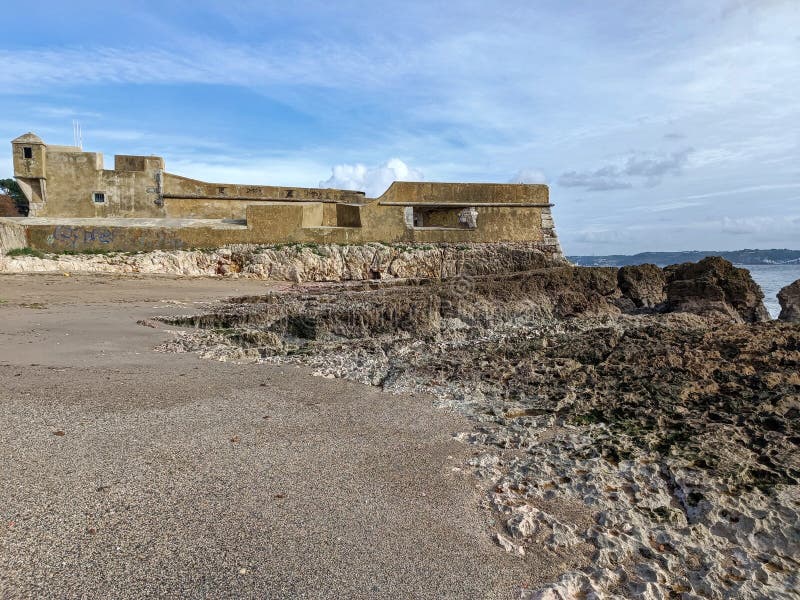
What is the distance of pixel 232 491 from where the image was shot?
3.25m

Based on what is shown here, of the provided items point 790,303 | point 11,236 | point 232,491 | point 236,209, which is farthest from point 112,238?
point 790,303

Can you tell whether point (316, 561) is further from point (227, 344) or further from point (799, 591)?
point (227, 344)

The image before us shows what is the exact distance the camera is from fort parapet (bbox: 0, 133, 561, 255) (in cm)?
2020

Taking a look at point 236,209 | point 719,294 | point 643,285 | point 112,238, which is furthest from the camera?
point 236,209

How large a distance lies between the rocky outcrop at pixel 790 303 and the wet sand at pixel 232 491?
9553 millimetres

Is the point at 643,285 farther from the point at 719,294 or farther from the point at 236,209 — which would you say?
the point at 236,209

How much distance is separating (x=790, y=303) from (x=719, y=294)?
151 centimetres

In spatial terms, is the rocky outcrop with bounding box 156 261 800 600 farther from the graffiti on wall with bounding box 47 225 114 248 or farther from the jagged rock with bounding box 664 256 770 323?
the graffiti on wall with bounding box 47 225 114 248

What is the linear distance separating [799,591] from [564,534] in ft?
3.51

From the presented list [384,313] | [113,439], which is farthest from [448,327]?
[113,439]

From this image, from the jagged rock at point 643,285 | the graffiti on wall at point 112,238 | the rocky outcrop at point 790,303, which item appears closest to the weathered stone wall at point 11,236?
the graffiti on wall at point 112,238

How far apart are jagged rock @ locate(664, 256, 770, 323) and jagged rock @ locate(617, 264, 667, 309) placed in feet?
1.15

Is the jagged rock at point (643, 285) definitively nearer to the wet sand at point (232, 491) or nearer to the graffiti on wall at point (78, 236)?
the wet sand at point (232, 491)

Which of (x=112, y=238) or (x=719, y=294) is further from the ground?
(x=112, y=238)
